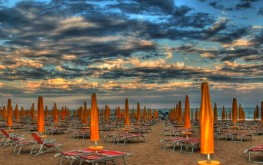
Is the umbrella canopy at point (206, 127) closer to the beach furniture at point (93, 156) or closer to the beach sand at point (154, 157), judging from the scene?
the beach furniture at point (93, 156)

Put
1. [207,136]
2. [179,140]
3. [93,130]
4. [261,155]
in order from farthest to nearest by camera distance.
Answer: [179,140] < [261,155] < [93,130] < [207,136]

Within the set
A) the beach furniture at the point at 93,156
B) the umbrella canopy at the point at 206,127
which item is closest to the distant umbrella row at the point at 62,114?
the beach furniture at the point at 93,156

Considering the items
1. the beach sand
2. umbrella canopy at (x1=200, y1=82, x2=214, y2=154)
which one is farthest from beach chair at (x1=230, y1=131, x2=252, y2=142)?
umbrella canopy at (x1=200, y1=82, x2=214, y2=154)

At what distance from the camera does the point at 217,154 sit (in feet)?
43.4

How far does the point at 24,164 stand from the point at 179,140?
6.49 m

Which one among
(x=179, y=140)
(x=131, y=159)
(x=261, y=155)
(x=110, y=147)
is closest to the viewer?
(x=131, y=159)

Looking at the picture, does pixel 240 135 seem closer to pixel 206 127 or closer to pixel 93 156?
pixel 93 156

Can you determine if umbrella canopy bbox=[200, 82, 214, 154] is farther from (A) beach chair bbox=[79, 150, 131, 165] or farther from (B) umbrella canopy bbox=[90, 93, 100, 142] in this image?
(B) umbrella canopy bbox=[90, 93, 100, 142]

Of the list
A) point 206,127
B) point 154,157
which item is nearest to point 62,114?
point 154,157

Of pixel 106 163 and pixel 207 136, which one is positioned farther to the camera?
pixel 106 163

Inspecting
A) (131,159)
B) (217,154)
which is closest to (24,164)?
(131,159)

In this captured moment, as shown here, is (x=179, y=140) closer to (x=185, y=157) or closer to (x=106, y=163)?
(x=185, y=157)

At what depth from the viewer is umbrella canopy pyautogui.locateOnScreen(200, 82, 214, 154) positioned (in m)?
7.05

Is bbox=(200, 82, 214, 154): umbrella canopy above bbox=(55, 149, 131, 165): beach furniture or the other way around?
above
